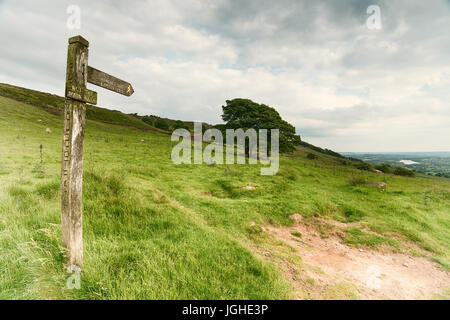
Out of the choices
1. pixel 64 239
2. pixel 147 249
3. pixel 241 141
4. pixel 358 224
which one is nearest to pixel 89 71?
pixel 64 239

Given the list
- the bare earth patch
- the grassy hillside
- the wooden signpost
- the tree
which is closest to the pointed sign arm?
the wooden signpost

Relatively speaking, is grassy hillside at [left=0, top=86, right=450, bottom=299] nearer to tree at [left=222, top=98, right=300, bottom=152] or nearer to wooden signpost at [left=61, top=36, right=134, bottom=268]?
wooden signpost at [left=61, top=36, right=134, bottom=268]

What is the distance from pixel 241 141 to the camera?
1217 inches

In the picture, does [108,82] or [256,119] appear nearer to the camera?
[108,82]

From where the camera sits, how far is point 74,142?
3.26m

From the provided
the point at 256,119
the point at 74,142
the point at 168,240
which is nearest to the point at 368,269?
the point at 168,240

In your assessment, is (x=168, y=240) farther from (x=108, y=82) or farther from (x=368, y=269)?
(x=368, y=269)

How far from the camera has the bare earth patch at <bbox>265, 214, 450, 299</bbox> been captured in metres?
4.86

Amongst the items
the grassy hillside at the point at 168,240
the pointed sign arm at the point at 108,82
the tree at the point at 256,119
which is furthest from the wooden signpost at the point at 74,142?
the tree at the point at 256,119

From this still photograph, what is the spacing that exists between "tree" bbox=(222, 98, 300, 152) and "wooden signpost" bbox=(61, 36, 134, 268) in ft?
89.4

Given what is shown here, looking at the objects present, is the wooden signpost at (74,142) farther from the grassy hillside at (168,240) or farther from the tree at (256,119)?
the tree at (256,119)

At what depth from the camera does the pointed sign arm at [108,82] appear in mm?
3578

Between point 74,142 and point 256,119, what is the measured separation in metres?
29.1
